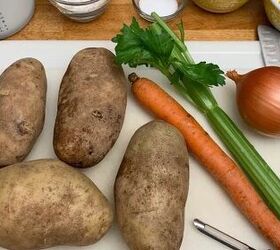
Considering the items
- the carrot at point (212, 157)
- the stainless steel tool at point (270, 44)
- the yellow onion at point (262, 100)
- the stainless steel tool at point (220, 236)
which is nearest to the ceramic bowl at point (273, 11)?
the stainless steel tool at point (270, 44)

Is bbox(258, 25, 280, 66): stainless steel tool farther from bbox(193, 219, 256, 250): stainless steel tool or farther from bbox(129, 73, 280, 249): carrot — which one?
bbox(193, 219, 256, 250): stainless steel tool

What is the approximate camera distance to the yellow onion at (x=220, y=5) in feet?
3.67

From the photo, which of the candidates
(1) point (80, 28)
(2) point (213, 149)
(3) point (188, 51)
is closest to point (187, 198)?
(2) point (213, 149)

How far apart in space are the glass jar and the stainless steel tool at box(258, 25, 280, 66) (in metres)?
0.37

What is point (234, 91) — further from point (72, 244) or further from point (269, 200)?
point (72, 244)

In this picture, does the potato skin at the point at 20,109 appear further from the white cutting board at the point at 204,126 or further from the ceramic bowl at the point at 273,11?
the ceramic bowl at the point at 273,11

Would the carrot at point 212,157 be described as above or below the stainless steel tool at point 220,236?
above

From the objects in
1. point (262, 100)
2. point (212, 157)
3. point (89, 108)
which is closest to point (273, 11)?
point (262, 100)

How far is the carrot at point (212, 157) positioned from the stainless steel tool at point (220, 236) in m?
0.06

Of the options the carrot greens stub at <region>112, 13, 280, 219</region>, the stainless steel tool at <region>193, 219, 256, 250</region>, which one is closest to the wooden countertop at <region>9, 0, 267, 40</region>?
the carrot greens stub at <region>112, 13, 280, 219</region>

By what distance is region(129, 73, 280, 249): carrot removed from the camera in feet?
2.98

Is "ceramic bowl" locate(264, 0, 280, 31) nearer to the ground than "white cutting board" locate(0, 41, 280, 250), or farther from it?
farther from it

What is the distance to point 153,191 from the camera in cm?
84

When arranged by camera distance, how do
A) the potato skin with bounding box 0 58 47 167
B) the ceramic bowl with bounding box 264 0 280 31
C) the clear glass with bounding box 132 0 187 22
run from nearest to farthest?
the potato skin with bounding box 0 58 47 167 → the ceramic bowl with bounding box 264 0 280 31 → the clear glass with bounding box 132 0 187 22
